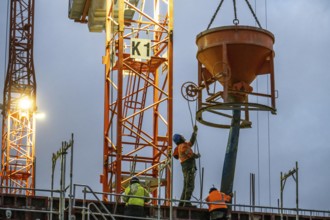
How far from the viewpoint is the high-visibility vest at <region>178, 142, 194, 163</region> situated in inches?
1465

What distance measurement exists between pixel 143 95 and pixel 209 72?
1883 cm

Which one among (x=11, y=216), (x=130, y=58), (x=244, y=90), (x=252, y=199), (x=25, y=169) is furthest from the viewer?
(x=25, y=169)

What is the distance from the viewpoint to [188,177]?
3728cm

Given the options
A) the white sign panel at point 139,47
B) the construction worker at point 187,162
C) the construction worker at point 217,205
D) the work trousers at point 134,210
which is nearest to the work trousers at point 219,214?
the construction worker at point 217,205

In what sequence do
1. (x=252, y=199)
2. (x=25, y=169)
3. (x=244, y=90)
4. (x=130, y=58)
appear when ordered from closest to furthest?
(x=244, y=90) < (x=252, y=199) < (x=130, y=58) < (x=25, y=169)

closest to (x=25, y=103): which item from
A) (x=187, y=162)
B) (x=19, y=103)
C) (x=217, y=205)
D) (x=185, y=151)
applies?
(x=19, y=103)

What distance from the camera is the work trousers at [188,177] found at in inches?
1470

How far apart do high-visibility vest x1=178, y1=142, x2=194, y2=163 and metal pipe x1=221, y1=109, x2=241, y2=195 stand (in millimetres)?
1656

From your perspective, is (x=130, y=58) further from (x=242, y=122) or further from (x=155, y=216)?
(x=155, y=216)

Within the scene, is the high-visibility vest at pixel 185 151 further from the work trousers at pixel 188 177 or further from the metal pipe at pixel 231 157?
the metal pipe at pixel 231 157

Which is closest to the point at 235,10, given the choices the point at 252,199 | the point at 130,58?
the point at 252,199

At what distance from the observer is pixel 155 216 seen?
3556 centimetres

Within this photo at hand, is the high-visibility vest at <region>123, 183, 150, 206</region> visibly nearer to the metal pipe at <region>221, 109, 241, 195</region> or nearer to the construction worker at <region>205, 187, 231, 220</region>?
the construction worker at <region>205, 187, 231, 220</region>

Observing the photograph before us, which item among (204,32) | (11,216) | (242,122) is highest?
(204,32)
